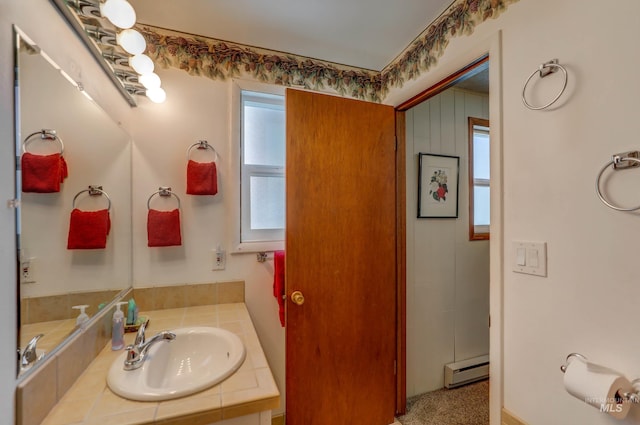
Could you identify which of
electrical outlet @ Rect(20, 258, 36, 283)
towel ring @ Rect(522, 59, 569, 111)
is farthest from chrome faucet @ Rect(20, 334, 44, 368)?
towel ring @ Rect(522, 59, 569, 111)

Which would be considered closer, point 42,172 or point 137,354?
point 42,172

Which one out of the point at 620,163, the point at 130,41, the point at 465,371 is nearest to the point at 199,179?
the point at 130,41

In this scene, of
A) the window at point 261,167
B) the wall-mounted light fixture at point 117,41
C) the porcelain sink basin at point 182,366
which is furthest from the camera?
the window at point 261,167

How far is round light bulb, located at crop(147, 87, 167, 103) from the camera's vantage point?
4.78ft

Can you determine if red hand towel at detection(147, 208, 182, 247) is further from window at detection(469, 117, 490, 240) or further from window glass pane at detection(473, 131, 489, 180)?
window glass pane at detection(473, 131, 489, 180)

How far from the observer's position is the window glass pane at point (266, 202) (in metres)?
1.81

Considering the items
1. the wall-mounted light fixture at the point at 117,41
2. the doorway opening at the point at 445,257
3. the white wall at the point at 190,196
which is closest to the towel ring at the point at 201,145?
the white wall at the point at 190,196

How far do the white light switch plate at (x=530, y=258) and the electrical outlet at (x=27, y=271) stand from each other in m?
1.59

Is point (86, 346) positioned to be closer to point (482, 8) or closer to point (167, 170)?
point (167, 170)

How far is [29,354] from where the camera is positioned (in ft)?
2.33

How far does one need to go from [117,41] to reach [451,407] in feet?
9.33

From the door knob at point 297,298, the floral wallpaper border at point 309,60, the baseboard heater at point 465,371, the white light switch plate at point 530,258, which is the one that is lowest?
the baseboard heater at point 465,371

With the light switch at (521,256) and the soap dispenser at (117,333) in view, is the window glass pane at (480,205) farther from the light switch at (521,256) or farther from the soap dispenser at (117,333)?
the soap dispenser at (117,333)
